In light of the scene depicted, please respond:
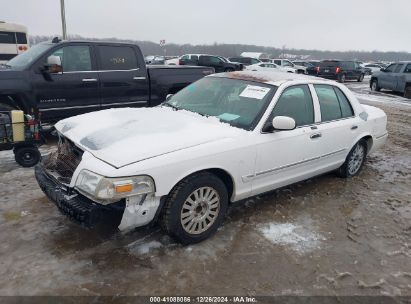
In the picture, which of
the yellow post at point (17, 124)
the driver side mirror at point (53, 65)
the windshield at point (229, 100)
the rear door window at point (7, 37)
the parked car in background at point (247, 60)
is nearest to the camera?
the windshield at point (229, 100)

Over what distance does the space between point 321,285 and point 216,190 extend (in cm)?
125

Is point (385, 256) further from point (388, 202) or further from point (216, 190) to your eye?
point (216, 190)

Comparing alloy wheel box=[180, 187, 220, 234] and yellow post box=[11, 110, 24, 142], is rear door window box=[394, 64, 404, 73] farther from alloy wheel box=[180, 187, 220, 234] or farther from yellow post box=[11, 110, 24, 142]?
yellow post box=[11, 110, 24, 142]

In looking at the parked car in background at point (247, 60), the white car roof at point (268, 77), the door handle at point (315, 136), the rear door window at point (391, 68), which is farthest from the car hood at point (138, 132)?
the parked car in background at point (247, 60)

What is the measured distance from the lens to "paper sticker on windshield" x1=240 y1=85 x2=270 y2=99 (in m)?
4.19

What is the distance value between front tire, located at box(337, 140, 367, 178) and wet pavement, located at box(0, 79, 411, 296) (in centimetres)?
68

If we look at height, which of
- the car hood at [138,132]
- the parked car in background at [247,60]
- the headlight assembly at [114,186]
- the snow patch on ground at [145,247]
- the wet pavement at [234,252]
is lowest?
the wet pavement at [234,252]

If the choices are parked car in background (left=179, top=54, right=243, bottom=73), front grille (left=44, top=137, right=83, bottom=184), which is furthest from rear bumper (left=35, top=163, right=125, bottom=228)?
parked car in background (left=179, top=54, right=243, bottom=73)

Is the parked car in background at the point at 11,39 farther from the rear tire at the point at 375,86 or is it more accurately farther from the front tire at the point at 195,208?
the rear tire at the point at 375,86

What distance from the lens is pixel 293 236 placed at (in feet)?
12.8

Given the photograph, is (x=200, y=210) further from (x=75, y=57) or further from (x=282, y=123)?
(x=75, y=57)

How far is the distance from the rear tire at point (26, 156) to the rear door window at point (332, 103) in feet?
13.7

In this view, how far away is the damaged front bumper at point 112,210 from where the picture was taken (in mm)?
3080

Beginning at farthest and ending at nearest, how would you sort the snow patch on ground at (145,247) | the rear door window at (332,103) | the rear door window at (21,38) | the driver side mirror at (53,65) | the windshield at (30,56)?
1. the rear door window at (21,38)
2. the windshield at (30,56)
3. the driver side mirror at (53,65)
4. the rear door window at (332,103)
5. the snow patch on ground at (145,247)
